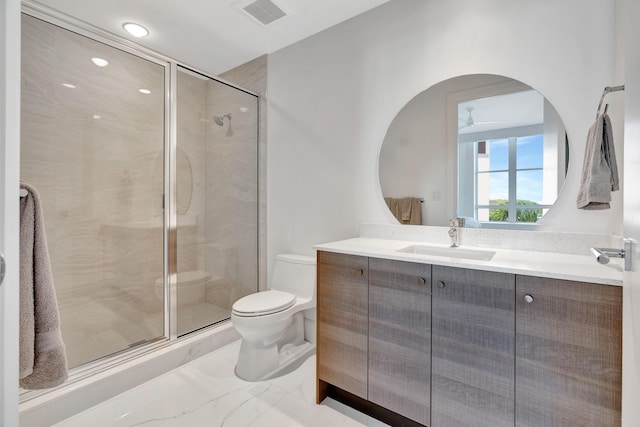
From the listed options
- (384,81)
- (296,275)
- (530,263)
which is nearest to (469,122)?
(384,81)

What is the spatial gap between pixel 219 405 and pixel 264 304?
21.9 inches

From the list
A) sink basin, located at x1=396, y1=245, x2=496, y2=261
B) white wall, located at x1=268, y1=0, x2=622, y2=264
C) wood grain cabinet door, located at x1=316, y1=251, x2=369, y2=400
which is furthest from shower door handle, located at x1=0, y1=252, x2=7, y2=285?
white wall, located at x1=268, y1=0, x2=622, y2=264

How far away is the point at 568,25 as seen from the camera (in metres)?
1.45

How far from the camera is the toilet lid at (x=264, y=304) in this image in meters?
1.81

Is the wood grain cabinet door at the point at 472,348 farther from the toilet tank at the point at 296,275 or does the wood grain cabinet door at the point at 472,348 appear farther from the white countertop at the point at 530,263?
the toilet tank at the point at 296,275

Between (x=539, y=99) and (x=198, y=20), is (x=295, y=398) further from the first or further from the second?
(x=198, y=20)

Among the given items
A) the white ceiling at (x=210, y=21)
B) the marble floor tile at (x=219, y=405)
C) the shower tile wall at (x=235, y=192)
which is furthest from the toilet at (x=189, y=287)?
the white ceiling at (x=210, y=21)

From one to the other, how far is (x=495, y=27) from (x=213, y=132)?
6.87 feet

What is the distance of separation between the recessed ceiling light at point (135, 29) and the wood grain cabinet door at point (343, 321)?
2.10 metres

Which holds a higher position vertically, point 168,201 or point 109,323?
point 168,201

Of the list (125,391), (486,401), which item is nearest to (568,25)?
(486,401)

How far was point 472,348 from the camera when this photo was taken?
121 cm

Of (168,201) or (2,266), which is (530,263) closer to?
(2,266)

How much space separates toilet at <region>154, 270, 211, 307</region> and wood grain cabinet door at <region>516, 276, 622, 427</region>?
2111mm
